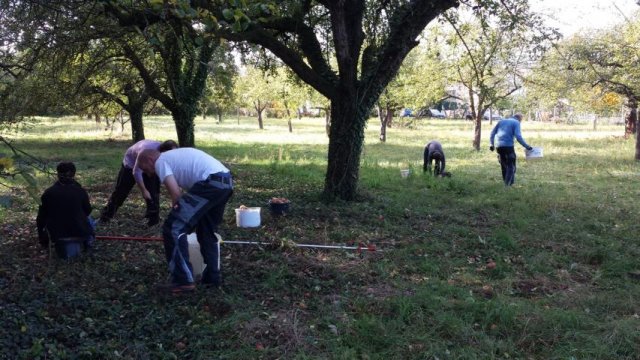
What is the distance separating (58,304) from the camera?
4344mm

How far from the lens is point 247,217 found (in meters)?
6.98

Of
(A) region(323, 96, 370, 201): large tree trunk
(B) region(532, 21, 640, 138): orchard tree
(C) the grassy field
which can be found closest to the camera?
(C) the grassy field

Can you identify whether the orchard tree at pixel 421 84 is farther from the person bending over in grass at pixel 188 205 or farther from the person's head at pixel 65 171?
the person bending over in grass at pixel 188 205

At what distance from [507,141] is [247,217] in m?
6.80

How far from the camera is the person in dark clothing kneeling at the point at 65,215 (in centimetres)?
545

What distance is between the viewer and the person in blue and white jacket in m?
11.2

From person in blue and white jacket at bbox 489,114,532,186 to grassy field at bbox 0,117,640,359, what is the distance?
229 centimetres

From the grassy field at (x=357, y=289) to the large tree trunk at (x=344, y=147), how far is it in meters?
0.34

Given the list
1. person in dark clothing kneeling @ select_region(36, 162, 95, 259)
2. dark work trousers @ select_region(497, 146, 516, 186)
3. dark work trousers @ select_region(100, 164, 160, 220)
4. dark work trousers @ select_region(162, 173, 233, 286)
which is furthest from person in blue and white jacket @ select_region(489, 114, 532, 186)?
person in dark clothing kneeling @ select_region(36, 162, 95, 259)

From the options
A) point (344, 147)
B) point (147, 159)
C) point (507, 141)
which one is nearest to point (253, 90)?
point (507, 141)

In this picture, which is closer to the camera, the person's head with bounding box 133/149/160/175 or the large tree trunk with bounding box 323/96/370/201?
the person's head with bounding box 133/149/160/175

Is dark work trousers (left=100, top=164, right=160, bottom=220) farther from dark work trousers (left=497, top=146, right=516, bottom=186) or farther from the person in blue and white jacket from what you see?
dark work trousers (left=497, top=146, right=516, bottom=186)

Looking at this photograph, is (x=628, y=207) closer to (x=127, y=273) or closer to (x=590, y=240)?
(x=590, y=240)

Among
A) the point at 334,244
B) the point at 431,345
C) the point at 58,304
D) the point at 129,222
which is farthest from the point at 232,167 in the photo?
the point at 431,345
